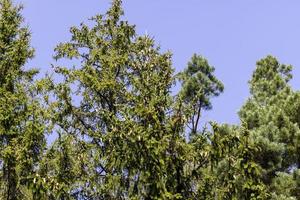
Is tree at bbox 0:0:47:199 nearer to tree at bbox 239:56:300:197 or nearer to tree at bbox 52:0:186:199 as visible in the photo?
tree at bbox 52:0:186:199

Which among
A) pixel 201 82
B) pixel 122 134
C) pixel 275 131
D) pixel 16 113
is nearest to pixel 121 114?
pixel 122 134

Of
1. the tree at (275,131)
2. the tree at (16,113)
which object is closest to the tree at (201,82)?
the tree at (275,131)

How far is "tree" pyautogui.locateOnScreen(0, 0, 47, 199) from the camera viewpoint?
42.5ft

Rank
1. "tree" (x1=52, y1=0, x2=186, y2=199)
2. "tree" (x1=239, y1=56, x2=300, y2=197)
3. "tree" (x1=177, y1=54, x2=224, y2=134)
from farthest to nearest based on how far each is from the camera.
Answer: "tree" (x1=177, y1=54, x2=224, y2=134) → "tree" (x1=239, y1=56, x2=300, y2=197) → "tree" (x1=52, y1=0, x2=186, y2=199)

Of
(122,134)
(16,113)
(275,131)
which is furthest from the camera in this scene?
(275,131)

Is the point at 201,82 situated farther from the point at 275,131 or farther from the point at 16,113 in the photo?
the point at 16,113

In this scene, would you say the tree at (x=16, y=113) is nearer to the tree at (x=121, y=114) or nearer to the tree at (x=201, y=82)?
the tree at (x=121, y=114)

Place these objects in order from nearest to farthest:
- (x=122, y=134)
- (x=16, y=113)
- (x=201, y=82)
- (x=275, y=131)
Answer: (x=122, y=134), (x=16, y=113), (x=275, y=131), (x=201, y=82)

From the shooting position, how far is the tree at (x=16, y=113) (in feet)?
42.5

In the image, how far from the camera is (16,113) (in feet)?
50.0

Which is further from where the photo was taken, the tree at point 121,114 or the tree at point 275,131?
the tree at point 275,131

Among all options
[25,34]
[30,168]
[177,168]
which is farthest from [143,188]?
[25,34]

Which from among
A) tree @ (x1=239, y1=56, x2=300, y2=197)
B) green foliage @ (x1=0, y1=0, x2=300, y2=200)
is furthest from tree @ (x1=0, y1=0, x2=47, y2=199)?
tree @ (x1=239, y1=56, x2=300, y2=197)

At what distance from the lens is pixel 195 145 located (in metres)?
11.4
